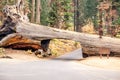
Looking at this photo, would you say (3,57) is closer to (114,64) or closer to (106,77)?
(114,64)

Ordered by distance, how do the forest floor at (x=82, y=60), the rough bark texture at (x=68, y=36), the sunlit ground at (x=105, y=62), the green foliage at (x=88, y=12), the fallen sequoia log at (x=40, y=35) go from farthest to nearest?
the green foliage at (x=88, y=12) < the fallen sequoia log at (x=40, y=35) < the rough bark texture at (x=68, y=36) < the forest floor at (x=82, y=60) < the sunlit ground at (x=105, y=62)

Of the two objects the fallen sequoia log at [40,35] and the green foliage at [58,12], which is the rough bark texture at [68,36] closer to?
the fallen sequoia log at [40,35]

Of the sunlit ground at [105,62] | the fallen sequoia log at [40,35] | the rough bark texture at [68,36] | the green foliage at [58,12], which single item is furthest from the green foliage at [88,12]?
the sunlit ground at [105,62]

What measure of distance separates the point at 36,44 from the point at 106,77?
40.1 ft

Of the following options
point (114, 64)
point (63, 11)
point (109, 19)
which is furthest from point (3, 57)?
point (109, 19)

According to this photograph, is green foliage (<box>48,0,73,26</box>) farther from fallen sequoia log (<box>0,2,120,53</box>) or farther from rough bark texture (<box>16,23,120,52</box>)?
rough bark texture (<box>16,23,120,52</box>)

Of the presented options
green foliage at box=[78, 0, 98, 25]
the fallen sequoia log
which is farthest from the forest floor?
green foliage at box=[78, 0, 98, 25]

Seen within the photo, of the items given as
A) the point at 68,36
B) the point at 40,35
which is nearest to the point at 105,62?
the point at 68,36

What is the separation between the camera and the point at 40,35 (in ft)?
79.0

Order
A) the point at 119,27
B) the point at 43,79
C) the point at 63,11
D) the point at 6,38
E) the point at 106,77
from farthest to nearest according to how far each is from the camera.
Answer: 1. the point at 63,11
2. the point at 119,27
3. the point at 6,38
4. the point at 106,77
5. the point at 43,79

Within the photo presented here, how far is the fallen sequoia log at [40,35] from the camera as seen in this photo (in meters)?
22.7

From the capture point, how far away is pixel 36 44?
25406 mm

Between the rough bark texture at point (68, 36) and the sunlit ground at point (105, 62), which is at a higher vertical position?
Answer: the rough bark texture at point (68, 36)

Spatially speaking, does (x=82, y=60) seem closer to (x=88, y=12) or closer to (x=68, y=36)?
(x=68, y=36)
